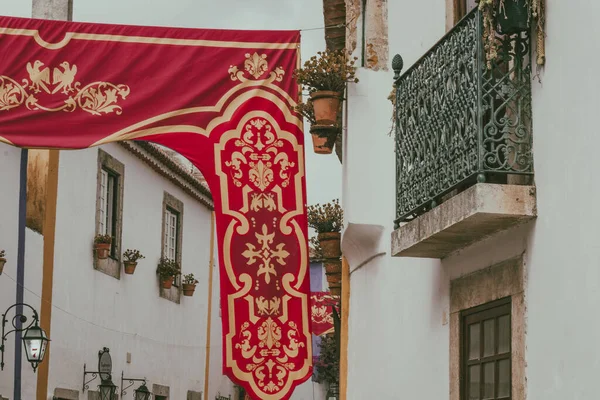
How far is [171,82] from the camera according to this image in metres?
9.20

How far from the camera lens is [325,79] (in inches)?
360

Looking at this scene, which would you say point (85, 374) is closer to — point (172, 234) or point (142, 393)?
point (142, 393)

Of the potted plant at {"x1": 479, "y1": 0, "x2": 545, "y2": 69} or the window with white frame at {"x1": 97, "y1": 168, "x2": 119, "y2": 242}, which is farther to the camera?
the window with white frame at {"x1": 97, "y1": 168, "x2": 119, "y2": 242}

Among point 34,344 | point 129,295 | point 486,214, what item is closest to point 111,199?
point 129,295

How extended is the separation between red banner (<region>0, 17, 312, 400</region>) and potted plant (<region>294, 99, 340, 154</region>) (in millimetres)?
105

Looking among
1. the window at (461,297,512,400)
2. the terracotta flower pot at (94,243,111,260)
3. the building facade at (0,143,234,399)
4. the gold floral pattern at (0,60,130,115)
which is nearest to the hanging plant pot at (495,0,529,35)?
the window at (461,297,512,400)

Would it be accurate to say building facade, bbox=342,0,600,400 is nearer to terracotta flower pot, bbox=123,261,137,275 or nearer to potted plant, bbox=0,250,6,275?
potted plant, bbox=0,250,6,275

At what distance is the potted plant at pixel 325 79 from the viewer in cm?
911

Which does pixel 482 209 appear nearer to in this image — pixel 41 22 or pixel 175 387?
pixel 41 22

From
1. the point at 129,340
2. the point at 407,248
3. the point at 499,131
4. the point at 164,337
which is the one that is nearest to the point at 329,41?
the point at 407,248

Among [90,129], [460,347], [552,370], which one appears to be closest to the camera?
[552,370]

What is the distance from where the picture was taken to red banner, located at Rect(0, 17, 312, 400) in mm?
8875

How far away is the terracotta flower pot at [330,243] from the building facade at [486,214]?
2813 millimetres

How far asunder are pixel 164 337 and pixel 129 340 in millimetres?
2144
